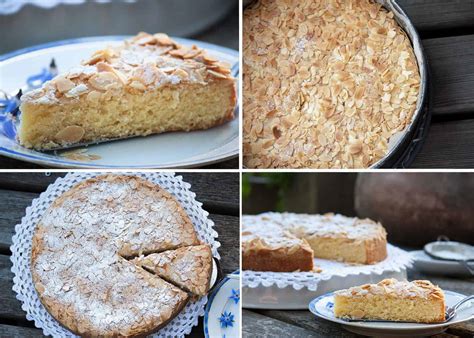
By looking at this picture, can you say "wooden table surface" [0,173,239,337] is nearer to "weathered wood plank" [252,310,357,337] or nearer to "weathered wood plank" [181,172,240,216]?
"weathered wood plank" [181,172,240,216]

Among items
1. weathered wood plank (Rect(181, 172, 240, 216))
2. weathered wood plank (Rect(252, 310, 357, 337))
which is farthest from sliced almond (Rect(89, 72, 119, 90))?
weathered wood plank (Rect(252, 310, 357, 337))

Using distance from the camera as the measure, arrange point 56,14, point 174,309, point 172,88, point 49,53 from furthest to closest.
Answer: point 56,14
point 49,53
point 172,88
point 174,309

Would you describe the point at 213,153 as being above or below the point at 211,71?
A: below

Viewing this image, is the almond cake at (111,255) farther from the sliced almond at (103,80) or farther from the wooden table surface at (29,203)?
the sliced almond at (103,80)

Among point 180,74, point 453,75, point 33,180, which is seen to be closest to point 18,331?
point 33,180

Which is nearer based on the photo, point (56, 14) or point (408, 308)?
point (408, 308)

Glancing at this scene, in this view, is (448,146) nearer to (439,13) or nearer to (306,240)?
(439,13)

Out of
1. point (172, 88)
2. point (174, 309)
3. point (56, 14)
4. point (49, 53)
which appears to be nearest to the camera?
point (174, 309)

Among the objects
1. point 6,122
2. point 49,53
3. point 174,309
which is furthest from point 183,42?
point 174,309

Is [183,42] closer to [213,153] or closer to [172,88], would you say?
[172,88]
